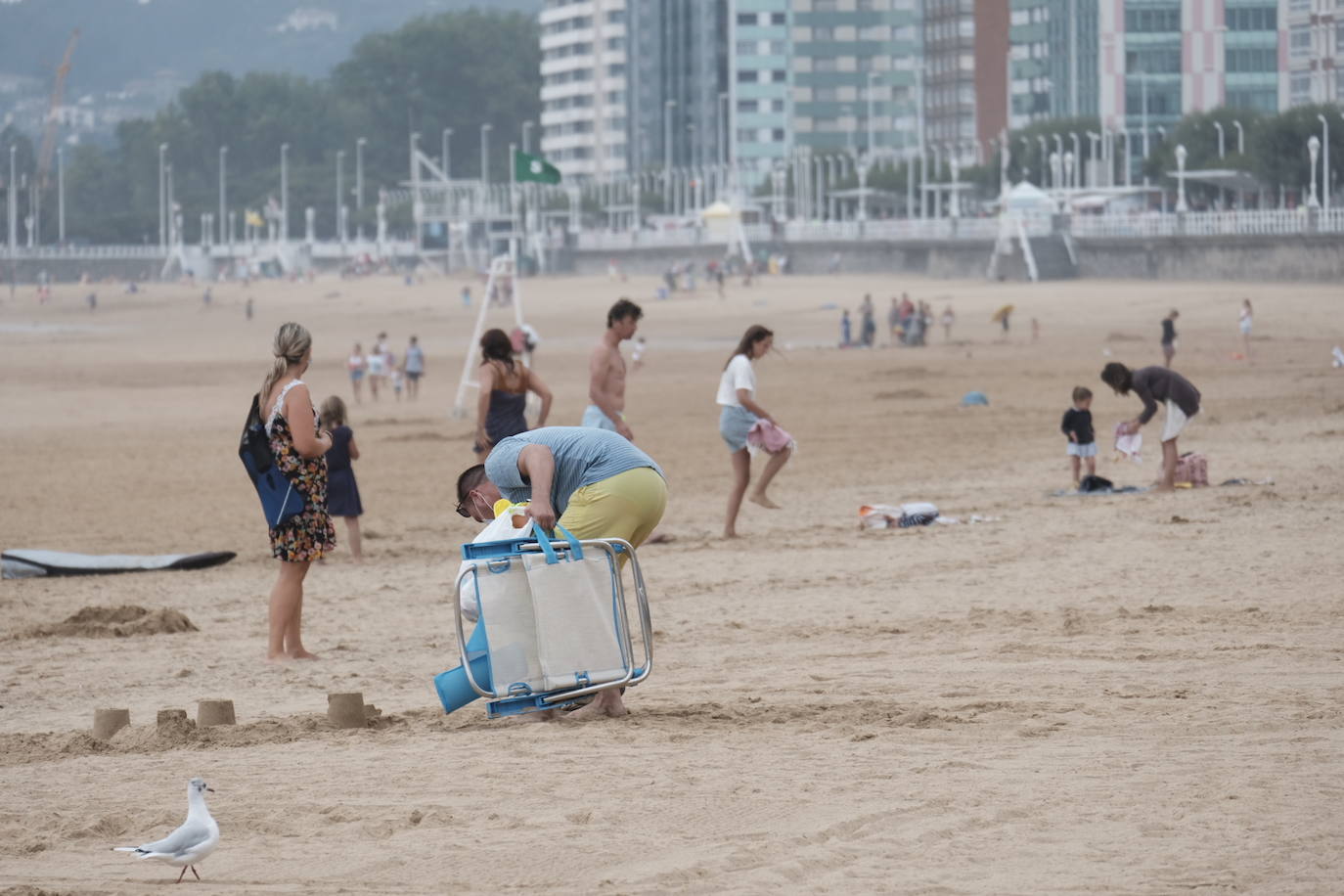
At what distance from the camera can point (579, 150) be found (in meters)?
156

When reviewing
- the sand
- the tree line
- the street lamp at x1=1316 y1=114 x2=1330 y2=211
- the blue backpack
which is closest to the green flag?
the sand

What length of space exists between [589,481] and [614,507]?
Result: 135mm

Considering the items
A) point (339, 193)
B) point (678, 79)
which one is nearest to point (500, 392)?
point (678, 79)

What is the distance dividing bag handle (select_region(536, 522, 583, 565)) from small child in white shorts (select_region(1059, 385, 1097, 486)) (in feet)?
29.1

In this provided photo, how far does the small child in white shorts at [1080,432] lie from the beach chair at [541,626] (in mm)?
8746

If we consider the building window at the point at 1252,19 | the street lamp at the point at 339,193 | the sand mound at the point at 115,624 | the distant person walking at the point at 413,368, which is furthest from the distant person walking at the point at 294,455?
the street lamp at the point at 339,193

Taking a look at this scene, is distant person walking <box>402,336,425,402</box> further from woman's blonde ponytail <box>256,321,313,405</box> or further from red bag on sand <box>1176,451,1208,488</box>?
woman's blonde ponytail <box>256,321,313,405</box>

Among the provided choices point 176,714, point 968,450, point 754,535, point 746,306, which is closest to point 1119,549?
point 754,535

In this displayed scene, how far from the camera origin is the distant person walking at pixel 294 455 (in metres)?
8.06

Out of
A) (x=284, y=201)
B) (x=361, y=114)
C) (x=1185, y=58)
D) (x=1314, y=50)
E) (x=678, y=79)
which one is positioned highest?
(x=361, y=114)

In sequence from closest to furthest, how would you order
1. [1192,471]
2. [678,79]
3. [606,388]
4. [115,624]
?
[115,624] < [606,388] < [1192,471] < [678,79]

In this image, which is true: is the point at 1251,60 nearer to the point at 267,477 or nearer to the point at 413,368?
the point at 413,368

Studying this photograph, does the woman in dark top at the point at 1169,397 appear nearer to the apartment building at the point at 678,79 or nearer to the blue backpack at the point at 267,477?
the blue backpack at the point at 267,477

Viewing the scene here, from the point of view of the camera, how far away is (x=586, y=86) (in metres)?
154
